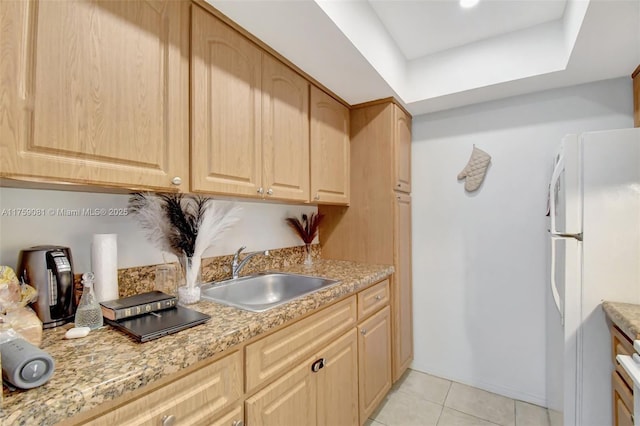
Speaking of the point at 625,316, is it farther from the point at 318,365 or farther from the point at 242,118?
the point at 242,118

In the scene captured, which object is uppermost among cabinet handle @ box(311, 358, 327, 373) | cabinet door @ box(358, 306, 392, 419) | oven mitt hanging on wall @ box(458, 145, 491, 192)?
oven mitt hanging on wall @ box(458, 145, 491, 192)

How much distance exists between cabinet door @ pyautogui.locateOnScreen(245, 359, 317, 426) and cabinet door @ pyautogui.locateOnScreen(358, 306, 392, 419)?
469 mm

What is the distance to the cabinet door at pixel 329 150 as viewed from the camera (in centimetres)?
182

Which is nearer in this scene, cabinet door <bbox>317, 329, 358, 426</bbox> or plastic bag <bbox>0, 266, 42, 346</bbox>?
plastic bag <bbox>0, 266, 42, 346</bbox>

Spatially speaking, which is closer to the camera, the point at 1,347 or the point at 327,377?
the point at 1,347

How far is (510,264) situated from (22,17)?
264 centimetres

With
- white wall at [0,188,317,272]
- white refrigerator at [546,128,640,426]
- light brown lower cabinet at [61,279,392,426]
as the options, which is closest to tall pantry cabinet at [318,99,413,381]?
light brown lower cabinet at [61,279,392,426]

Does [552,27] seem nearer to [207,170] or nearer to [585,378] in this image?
[585,378]

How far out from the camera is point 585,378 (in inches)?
53.1

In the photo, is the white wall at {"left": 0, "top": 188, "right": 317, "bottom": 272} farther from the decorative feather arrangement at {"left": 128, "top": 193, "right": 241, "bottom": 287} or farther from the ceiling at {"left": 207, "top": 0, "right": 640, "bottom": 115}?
the ceiling at {"left": 207, "top": 0, "right": 640, "bottom": 115}

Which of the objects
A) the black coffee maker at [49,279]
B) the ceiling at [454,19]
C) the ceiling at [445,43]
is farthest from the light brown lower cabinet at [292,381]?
the ceiling at [454,19]

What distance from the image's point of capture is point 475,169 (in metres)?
2.18

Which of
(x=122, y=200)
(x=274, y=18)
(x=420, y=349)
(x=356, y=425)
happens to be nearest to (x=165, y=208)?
(x=122, y=200)

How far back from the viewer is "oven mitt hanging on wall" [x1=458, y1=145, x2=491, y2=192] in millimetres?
2156
